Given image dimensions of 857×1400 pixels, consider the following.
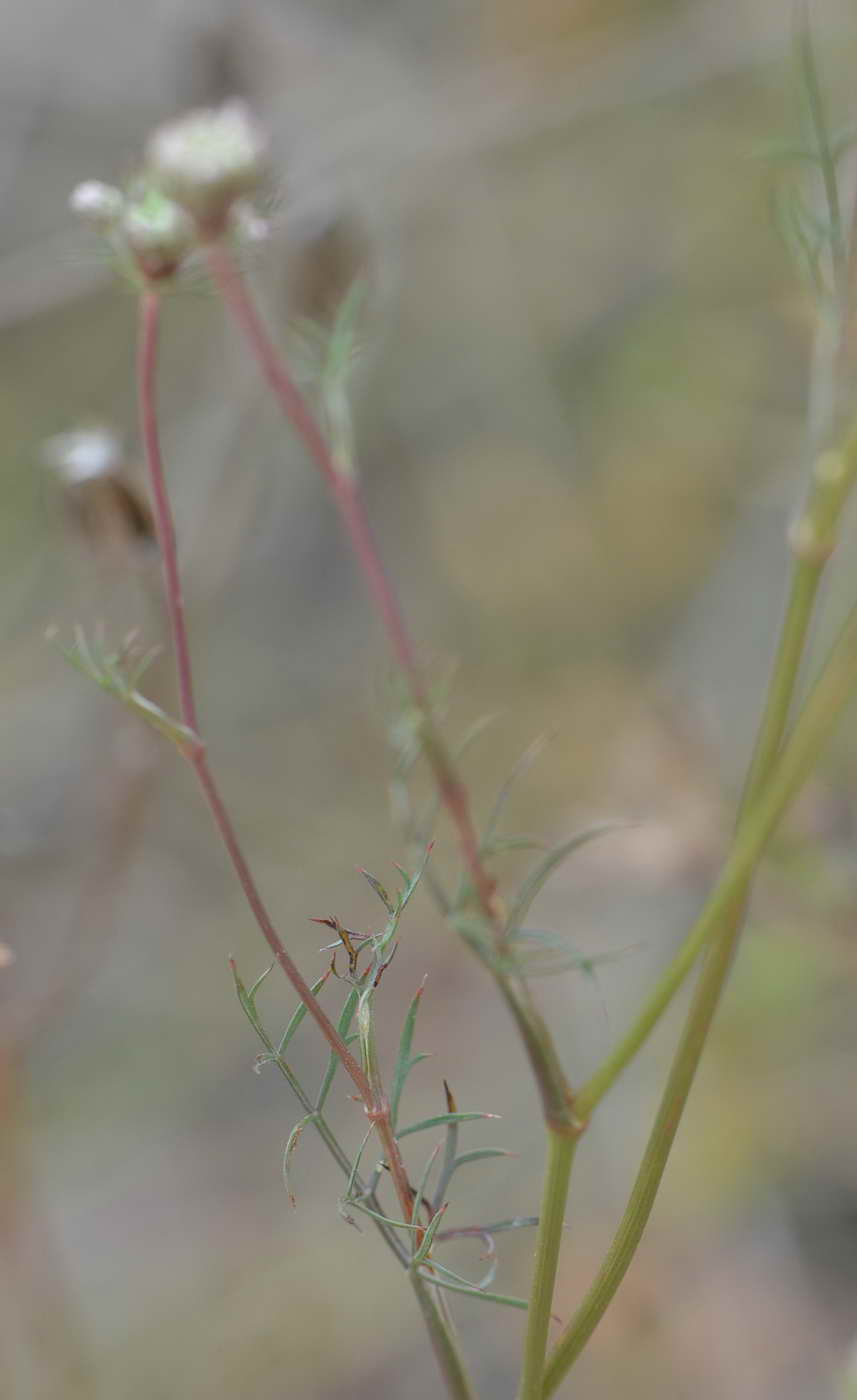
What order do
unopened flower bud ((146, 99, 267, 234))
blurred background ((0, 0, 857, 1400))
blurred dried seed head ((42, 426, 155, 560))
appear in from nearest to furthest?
1. unopened flower bud ((146, 99, 267, 234))
2. blurred dried seed head ((42, 426, 155, 560))
3. blurred background ((0, 0, 857, 1400))

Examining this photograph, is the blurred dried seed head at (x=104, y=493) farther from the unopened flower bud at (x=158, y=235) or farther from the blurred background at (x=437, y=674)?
the unopened flower bud at (x=158, y=235)

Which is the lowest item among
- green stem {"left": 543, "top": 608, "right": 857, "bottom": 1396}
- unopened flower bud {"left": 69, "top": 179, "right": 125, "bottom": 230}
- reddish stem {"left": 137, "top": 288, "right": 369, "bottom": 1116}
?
green stem {"left": 543, "top": 608, "right": 857, "bottom": 1396}

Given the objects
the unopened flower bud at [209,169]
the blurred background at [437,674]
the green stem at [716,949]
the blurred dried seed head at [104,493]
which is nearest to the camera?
the green stem at [716,949]

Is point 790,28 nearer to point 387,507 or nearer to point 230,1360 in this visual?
point 387,507

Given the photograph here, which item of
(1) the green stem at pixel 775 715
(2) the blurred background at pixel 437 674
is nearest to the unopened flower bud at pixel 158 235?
(1) the green stem at pixel 775 715

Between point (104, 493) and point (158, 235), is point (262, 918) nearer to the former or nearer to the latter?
point (158, 235)

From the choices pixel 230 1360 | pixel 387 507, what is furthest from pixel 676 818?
pixel 387 507

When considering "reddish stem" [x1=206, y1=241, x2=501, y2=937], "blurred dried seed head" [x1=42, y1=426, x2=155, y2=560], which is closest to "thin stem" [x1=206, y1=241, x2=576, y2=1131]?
"reddish stem" [x1=206, y1=241, x2=501, y2=937]

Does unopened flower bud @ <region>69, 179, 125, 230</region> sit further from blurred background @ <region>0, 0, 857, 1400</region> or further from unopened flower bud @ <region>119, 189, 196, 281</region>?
blurred background @ <region>0, 0, 857, 1400</region>
